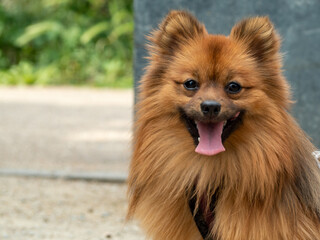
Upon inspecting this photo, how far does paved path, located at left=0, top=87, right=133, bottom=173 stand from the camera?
29.4ft

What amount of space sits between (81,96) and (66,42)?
185 inches

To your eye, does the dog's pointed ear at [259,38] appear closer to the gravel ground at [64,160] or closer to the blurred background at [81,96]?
the blurred background at [81,96]

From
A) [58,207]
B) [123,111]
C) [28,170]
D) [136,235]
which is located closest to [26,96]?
[123,111]

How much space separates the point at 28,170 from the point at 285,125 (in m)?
5.44

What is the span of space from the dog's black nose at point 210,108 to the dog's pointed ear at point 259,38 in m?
0.52

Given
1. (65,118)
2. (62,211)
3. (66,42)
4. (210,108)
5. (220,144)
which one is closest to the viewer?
(210,108)

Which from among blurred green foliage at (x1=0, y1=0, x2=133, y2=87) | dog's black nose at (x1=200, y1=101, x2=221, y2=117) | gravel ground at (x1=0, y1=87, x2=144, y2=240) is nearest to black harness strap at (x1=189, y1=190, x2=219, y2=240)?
dog's black nose at (x1=200, y1=101, x2=221, y2=117)

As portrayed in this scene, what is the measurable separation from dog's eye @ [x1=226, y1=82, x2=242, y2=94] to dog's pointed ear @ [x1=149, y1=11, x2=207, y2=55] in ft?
1.39

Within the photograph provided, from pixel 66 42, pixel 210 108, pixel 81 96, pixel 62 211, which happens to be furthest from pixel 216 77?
pixel 66 42

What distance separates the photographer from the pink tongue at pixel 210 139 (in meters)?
3.33

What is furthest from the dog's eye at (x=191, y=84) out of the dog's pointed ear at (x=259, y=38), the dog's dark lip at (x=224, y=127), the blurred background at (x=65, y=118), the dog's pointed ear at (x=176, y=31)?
the blurred background at (x=65, y=118)

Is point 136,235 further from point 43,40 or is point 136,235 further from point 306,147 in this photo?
point 43,40

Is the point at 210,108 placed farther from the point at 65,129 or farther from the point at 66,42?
the point at 66,42

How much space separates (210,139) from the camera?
11.0 ft
